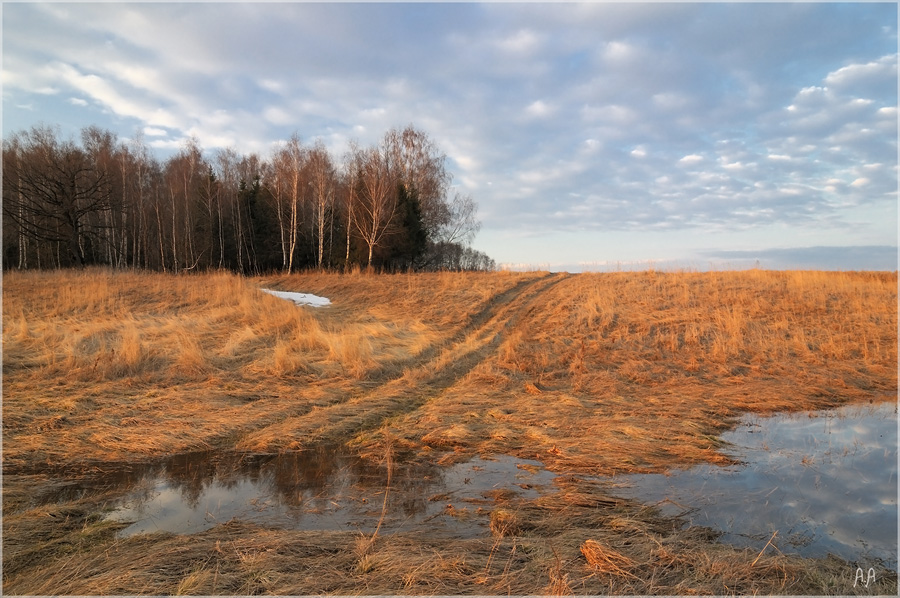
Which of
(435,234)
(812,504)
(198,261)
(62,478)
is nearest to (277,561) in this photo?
(62,478)

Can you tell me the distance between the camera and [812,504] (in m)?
4.73

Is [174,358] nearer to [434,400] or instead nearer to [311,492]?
[434,400]

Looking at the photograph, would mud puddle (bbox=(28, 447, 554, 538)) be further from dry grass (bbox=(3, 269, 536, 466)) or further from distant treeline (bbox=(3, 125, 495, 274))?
distant treeline (bbox=(3, 125, 495, 274))

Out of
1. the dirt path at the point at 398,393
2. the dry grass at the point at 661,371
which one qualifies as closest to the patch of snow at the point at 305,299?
the dirt path at the point at 398,393

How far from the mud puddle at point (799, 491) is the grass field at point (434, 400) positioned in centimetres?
33

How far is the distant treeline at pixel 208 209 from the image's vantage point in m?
32.2

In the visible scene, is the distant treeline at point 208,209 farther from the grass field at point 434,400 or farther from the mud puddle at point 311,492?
the mud puddle at point 311,492

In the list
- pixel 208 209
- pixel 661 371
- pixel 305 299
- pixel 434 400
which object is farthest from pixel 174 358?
pixel 208 209

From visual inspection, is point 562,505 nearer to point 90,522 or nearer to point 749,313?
point 90,522

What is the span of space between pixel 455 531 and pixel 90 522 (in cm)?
326

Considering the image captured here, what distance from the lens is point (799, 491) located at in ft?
16.5

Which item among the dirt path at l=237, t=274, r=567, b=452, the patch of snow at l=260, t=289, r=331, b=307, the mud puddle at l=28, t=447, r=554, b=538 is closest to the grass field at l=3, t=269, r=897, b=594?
the dirt path at l=237, t=274, r=567, b=452

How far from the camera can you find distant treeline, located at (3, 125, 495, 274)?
32.2 meters

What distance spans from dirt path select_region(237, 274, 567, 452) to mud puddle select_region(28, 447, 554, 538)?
0.56 m
